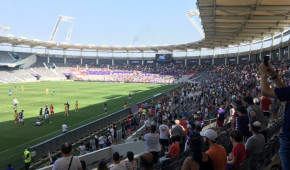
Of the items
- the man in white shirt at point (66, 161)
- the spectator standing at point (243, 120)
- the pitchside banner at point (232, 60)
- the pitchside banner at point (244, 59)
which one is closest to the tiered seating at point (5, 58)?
the pitchside banner at point (232, 60)

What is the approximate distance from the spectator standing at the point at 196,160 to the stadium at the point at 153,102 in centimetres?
4

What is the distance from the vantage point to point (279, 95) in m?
2.71

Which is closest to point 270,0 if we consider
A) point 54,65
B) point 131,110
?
point 131,110

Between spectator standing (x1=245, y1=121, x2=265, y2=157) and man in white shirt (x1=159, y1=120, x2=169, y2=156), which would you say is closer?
spectator standing (x1=245, y1=121, x2=265, y2=157)

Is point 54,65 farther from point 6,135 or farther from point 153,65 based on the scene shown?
point 6,135

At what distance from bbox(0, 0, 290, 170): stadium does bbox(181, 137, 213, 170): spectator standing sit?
4 centimetres

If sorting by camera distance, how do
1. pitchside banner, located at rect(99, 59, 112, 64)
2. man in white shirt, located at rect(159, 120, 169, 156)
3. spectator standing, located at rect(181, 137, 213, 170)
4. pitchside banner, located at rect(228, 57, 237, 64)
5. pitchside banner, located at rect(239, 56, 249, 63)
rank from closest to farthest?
spectator standing, located at rect(181, 137, 213, 170)
man in white shirt, located at rect(159, 120, 169, 156)
pitchside banner, located at rect(239, 56, 249, 63)
pitchside banner, located at rect(228, 57, 237, 64)
pitchside banner, located at rect(99, 59, 112, 64)

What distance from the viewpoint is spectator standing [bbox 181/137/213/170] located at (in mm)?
3129

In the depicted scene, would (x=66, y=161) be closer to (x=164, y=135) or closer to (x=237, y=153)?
→ (x=237, y=153)

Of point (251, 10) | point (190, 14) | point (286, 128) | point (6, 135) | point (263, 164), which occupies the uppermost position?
point (190, 14)

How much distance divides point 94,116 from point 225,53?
180 ft

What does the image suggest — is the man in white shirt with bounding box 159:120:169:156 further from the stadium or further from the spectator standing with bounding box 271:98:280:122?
the spectator standing with bounding box 271:98:280:122

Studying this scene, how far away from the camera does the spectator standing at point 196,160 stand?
10.3 ft

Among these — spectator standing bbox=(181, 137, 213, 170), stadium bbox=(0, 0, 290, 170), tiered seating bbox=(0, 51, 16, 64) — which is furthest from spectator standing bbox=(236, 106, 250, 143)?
tiered seating bbox=(0, 51, 16, 64)
